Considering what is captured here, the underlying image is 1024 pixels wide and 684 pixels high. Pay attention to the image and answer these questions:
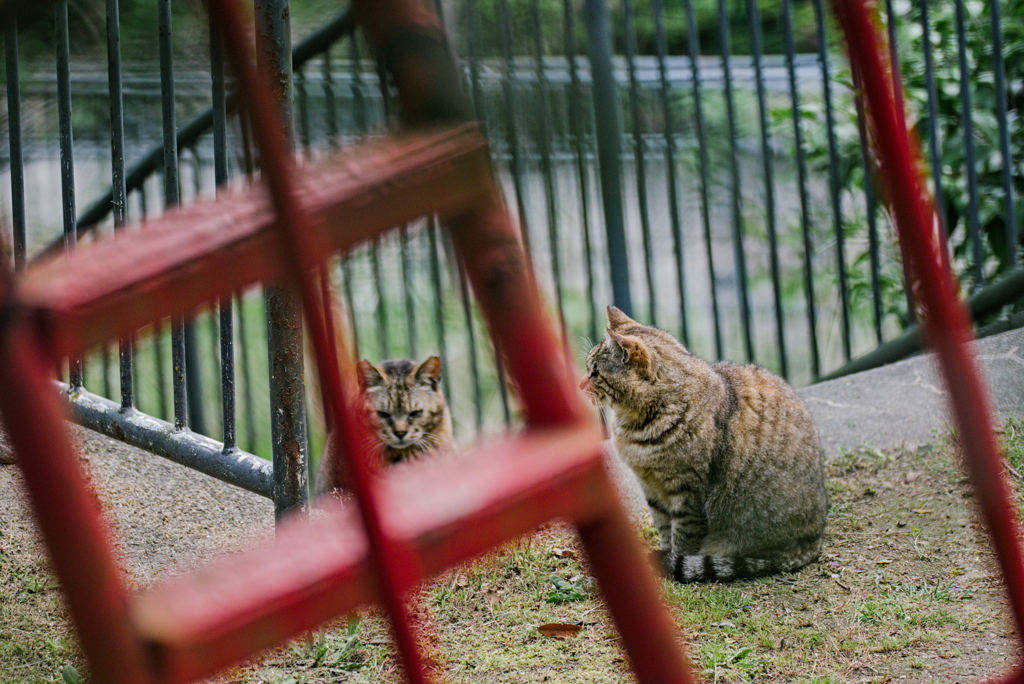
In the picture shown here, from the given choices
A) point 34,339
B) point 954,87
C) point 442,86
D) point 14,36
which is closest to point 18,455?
point 34,339

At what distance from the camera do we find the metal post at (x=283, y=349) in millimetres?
2014

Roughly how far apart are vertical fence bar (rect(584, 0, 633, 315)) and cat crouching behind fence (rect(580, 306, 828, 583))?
1.07ft

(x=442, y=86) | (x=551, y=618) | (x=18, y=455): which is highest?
(x=442, y=86)

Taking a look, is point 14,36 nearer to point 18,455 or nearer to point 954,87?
point 18,455

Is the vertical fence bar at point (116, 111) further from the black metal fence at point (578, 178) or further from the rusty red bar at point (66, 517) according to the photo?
the rusty red bar at point (66, 517)

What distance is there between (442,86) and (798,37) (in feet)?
23.5

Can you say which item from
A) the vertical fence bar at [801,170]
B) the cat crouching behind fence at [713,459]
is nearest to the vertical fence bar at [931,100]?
the vertical fence bar at [801,170]

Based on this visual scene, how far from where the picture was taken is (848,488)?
321 centimetres

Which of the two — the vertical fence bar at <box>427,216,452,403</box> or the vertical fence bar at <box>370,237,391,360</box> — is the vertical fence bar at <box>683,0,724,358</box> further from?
the vertical fence bar at <box>370,237,391,360</box>

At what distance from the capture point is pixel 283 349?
2141 millimetres

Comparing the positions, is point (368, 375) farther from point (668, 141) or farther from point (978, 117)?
point (978, 117)

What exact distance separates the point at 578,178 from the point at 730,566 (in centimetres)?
145

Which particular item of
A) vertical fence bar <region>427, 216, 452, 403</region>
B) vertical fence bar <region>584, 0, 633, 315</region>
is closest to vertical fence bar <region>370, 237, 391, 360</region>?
vertical fence bar <region>427, 216, 452, 403</region>

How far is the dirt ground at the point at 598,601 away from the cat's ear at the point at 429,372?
78 centimetres
